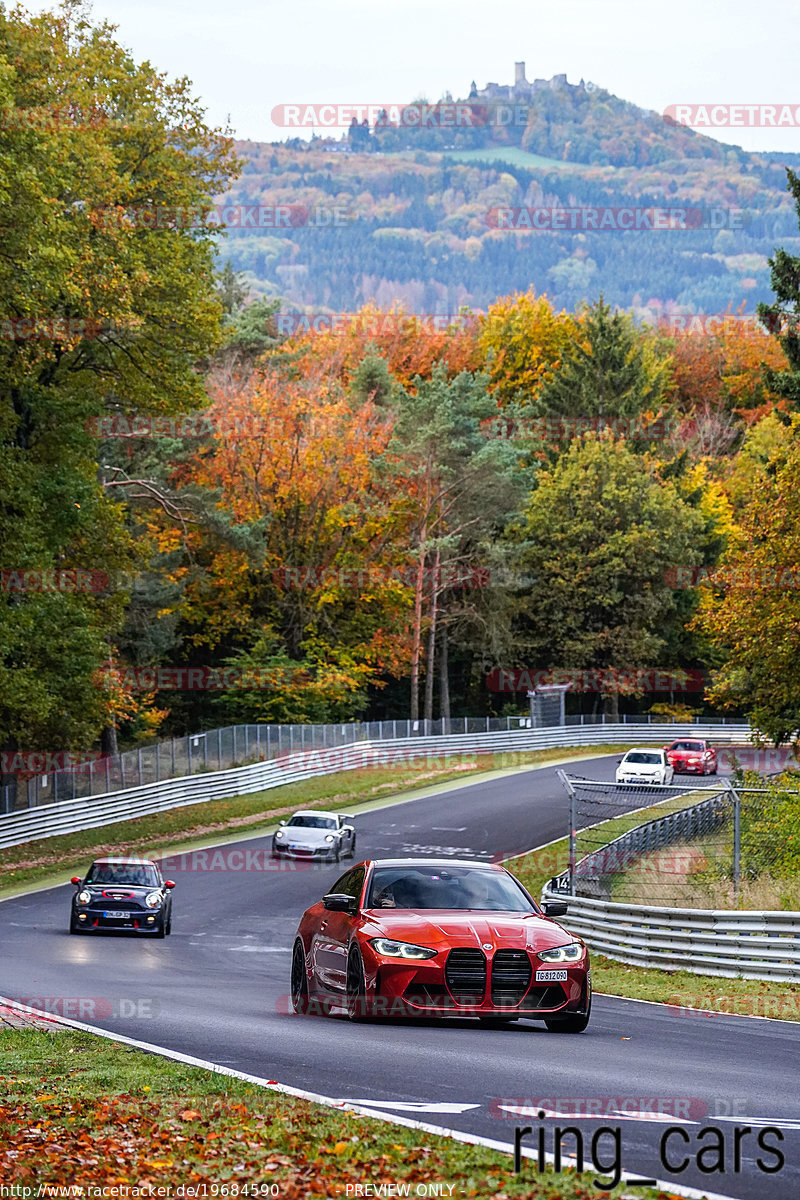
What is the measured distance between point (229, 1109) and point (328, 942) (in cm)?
510

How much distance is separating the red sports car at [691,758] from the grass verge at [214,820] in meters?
6.23

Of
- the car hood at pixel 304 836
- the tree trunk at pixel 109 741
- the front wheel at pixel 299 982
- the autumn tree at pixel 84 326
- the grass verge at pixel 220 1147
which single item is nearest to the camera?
the grass verge at pixel 220 1147

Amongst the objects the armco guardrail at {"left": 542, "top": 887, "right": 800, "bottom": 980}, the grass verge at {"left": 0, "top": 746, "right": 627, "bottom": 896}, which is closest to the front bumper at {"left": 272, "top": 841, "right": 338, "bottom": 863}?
the grass verge at {"left": 0, "top": 746, "right": 627, "bottom": 896}

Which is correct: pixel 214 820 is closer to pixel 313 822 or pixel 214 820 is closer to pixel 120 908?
pixel 313 822

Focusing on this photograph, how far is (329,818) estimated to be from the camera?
38.5 metres

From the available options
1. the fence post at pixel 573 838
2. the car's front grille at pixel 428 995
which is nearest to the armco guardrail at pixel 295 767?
the fence post at pixel 573 838

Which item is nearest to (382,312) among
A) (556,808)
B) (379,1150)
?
(556,808)

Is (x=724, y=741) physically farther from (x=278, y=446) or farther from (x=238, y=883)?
(x=238, y=883)

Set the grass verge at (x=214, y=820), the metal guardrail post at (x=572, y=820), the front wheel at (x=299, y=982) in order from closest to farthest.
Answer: the front wheel at (x=299, y=982)
the metal guardrail post at (x=572, y=820)
the grass verge at (x=214, y=820)

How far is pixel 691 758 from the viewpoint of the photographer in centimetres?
5906

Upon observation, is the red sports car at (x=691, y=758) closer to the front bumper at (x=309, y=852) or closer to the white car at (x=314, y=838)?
the white car at (x=314, y=838)

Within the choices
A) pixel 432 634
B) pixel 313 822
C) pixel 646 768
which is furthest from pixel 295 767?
pixel 432 634

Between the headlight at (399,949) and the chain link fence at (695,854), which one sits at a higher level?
the headlight at (399,949)

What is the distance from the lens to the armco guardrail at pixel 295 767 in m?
39.7
